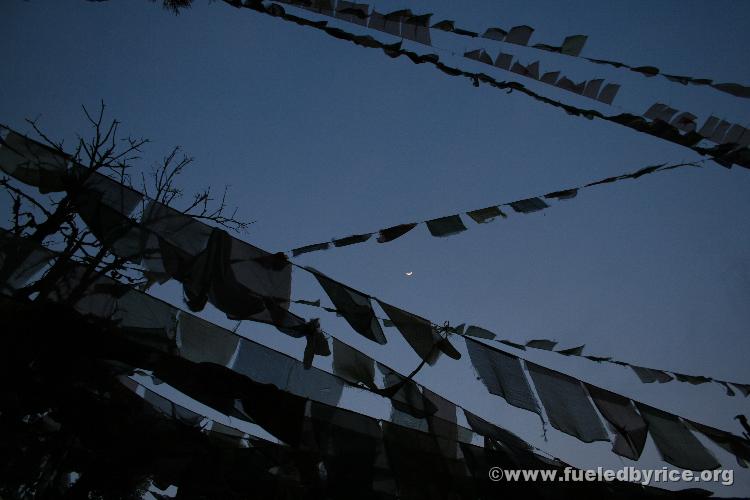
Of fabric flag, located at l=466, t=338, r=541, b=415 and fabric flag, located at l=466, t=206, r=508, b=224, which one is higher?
fabric flag, located at l=466, t=206, r=508, b=224

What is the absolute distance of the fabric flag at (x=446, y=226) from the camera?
12.2 feet

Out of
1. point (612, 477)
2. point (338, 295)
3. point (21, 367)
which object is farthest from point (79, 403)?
point (612, 477)

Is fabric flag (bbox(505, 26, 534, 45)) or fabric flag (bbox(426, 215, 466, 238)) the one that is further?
fabric flag (bbox(426, 215, 466, 238))

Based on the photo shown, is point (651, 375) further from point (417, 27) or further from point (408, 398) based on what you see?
point (417, 27)

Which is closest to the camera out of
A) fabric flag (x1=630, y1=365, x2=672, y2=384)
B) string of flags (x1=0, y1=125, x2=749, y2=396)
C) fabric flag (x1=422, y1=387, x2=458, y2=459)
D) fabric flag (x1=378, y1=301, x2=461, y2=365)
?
string of flags (x1=0, y1=125, x2=749, y2=396)

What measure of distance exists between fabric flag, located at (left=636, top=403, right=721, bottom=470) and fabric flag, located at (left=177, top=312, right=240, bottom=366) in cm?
387

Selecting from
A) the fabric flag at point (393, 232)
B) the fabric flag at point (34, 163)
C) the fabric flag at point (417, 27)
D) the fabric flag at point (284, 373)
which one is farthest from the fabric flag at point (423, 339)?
the fabric flag at point (34, 163)

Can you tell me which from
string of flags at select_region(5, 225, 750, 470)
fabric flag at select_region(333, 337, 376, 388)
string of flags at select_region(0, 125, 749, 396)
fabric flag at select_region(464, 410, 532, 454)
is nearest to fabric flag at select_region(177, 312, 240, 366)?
string of flags at select_region(5, 225, 750, 470)

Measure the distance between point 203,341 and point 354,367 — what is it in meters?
1.41

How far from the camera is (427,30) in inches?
123

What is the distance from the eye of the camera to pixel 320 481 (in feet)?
12.4

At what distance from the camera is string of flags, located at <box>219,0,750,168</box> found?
308 cm

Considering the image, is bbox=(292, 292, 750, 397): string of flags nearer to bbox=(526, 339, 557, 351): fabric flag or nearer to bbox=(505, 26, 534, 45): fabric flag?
bbox=(526, 339, 557, 351): fabric flag

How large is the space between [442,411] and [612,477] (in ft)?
5.19
